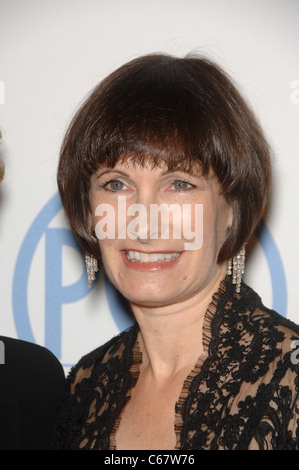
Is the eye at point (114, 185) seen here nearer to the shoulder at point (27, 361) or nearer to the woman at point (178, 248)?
the woman at point (178, 248)

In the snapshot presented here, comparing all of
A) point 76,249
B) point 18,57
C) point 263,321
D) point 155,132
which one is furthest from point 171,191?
point 18,57

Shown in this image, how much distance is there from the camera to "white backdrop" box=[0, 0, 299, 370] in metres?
2.28

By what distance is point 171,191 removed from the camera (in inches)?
62.3

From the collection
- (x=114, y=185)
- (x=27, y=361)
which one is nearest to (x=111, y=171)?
(x=114, y=185)

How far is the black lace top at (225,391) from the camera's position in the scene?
1.37 metres

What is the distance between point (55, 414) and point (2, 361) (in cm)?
24

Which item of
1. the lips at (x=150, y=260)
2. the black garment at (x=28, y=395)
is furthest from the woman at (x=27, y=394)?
the lips at (x=150, y=260)

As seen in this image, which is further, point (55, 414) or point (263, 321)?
point (55, 414)

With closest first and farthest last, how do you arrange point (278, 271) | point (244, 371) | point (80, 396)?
1. point (244, 371)
2. point (80, 396)
3. point (278, 271)

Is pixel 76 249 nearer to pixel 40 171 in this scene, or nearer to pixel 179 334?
pixel 40 171

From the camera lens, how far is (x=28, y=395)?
6.39 feet

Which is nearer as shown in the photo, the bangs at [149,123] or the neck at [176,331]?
the bangs at [149,123]

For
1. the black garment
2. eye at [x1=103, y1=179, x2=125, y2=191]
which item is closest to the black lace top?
the black garment

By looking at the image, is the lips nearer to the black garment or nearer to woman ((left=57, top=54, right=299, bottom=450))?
woman ((left=57, top=54, right=299, bottom=450))
